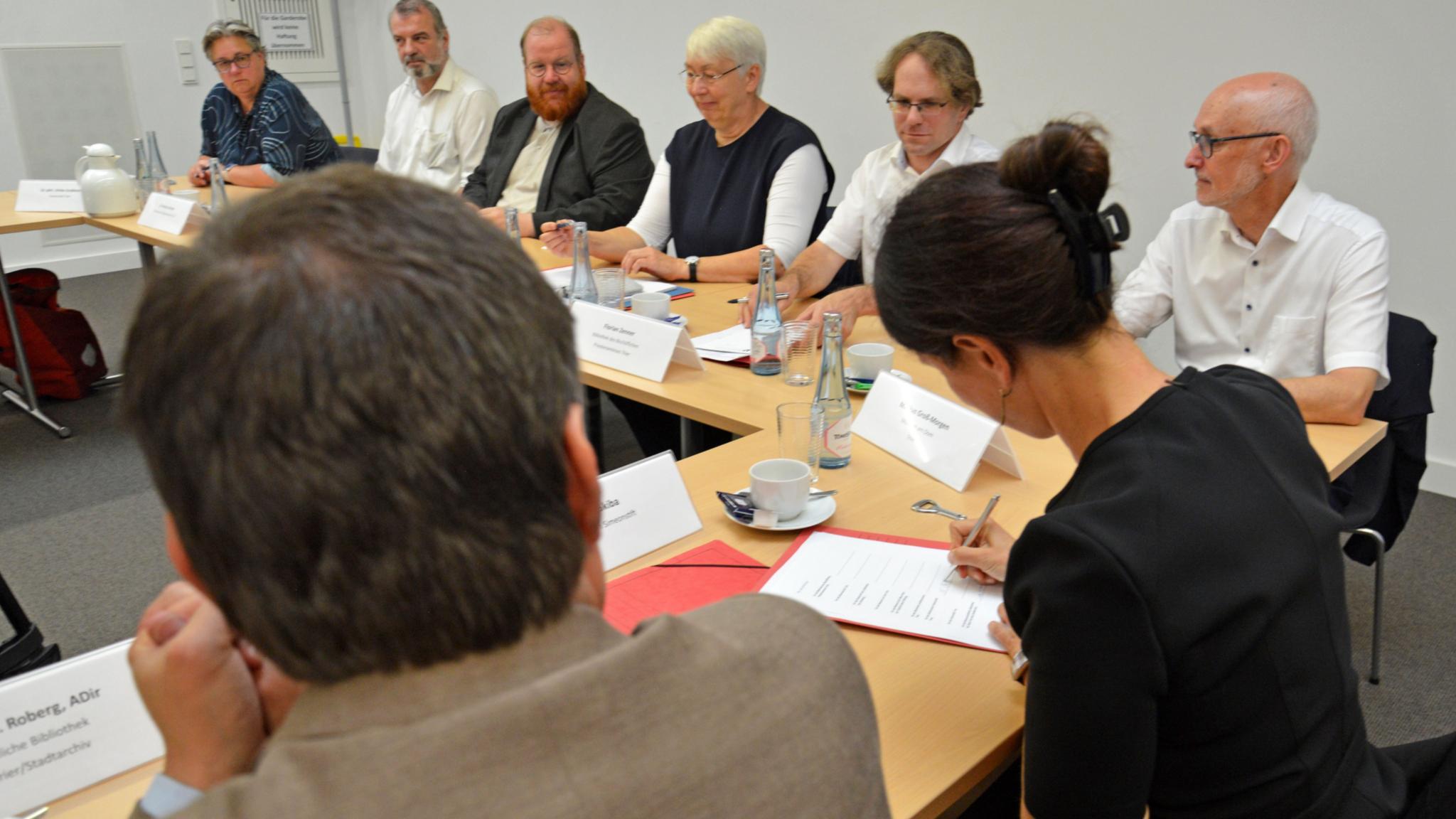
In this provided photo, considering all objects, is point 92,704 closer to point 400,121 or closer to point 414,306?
point 414,306

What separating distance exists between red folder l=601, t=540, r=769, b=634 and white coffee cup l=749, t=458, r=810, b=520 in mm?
93

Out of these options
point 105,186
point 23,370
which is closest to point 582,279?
point 105,186

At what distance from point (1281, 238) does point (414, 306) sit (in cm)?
235

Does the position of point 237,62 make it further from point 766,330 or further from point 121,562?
point 766,330

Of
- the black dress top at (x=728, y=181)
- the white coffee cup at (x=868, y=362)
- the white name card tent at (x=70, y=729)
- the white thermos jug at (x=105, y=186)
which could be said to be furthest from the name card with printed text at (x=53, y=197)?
the white name card tent at (x=70, y=729)

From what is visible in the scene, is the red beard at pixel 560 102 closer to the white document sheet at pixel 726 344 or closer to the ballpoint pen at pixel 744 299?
the ballpoint pen at pixel 744 299

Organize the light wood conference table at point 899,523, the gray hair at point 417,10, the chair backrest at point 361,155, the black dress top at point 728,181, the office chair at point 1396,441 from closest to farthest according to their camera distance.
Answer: the light wood conference table at point 899,523
the office chair at point 1396,441
the black dress top at point 728,181
the gray hair at point 417,10
the chair backrest at point 361,155

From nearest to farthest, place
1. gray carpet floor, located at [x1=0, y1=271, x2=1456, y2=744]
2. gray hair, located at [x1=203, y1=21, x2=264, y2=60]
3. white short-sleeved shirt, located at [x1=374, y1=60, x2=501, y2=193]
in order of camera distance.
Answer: gray carpet floor, located at [x1=0, y1=271, x2=1456, y2=744], white short-sleeved shirt, located at [x1=374, y1=60, x2=501, y2=193], gray hair, located at [x1=203, y1=21, x2=264, y2=60]

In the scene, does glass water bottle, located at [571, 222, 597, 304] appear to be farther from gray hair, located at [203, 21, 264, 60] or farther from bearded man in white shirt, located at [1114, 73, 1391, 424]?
gray hair, located at [203, 21, 264, 60]

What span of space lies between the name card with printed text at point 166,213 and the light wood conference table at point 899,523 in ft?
7.07

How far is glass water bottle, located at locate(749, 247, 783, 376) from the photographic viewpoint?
230cm

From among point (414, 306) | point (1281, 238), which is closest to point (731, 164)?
point (1281, 238)

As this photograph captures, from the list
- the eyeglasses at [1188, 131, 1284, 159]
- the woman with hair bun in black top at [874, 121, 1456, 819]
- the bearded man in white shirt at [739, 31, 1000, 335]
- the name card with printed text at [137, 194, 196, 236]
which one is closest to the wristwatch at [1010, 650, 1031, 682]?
the woman with hair bun in black top at [874, 121, 1456, 819]

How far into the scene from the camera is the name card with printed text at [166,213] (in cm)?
382
